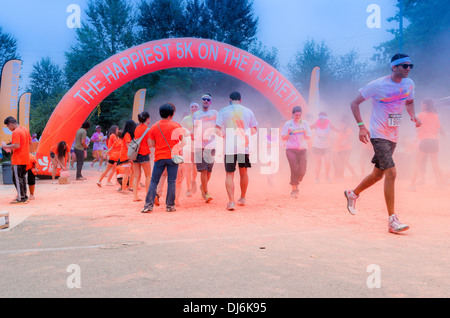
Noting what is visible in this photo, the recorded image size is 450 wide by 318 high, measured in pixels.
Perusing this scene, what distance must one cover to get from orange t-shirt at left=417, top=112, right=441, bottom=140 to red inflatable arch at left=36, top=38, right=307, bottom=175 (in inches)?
185

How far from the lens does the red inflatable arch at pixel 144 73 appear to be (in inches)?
462

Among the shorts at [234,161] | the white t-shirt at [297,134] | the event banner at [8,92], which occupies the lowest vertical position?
the shorts at [234,161]

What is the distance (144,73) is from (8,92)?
4136 mm

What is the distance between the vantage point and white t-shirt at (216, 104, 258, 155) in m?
6.78

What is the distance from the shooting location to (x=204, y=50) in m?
12.7

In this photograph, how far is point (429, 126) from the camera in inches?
348

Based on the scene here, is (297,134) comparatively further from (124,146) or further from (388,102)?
(124,146)

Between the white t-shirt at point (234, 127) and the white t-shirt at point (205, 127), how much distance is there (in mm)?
828

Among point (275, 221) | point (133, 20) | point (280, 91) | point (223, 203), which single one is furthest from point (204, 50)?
point (133, 20)

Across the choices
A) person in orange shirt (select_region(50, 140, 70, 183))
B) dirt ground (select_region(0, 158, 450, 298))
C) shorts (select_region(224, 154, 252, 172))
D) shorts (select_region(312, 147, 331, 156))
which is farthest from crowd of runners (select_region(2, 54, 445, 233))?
person in orange shirt (select_region(50, 140, 70, 183))

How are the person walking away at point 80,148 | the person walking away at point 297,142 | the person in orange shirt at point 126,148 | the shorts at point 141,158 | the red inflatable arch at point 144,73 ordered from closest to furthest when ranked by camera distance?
the shorts at point 141,158
the person walking away at point 297,142
the person in orange shirt at point 126,148
the red inflatable arch at point 144,73
the person walking away at point 80,148

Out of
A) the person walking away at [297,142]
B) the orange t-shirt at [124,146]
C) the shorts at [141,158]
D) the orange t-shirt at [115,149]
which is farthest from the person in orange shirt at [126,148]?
the person walking away at [297,142]

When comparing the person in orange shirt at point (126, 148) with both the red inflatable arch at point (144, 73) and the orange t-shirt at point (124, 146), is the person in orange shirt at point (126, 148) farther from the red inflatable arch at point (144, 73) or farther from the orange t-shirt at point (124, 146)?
the red inflatable arch at point (144, 73)

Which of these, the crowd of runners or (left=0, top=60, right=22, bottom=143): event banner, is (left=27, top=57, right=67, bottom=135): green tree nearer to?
(left=0, top=60, right=22, bottom=143): event banner
